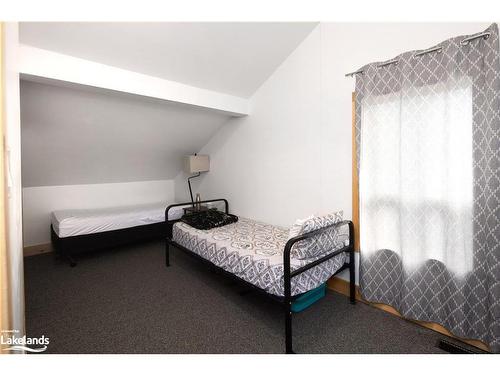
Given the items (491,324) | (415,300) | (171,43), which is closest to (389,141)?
(415,300)

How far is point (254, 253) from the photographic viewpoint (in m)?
1.93

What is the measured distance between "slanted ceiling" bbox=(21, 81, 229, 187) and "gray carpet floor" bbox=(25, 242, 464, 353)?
1493 mm

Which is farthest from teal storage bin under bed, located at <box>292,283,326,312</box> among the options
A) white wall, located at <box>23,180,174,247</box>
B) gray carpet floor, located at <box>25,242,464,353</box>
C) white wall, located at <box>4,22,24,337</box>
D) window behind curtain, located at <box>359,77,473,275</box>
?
white wall, located at <box>23,180,174,247</box>

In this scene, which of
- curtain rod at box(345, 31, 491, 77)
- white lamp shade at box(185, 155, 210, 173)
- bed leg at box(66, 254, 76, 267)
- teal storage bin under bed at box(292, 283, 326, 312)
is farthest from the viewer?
white lamp shade at box(185, 155, 210, 173)

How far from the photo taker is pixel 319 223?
178 cm

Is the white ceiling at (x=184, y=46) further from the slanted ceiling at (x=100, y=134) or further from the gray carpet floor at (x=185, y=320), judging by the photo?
the gray carpet floor at (x=185, y=320)

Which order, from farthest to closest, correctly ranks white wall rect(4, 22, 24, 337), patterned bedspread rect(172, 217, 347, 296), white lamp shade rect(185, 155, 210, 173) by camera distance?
white lamp shade rect(185, 155, 210, 173) < patterned bedspread rect(172, 217, 347, 296) < white wall rect(4, 22, 24, 337)

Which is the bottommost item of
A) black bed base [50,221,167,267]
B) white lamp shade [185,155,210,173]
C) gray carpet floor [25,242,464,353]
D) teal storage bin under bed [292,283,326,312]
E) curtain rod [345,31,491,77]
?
gray carpet floor [25,242,464,353]

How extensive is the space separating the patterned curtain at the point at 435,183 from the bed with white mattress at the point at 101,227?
3017 mm

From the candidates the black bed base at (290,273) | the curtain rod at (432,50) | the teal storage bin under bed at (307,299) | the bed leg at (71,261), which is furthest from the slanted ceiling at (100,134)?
the teal storage bin under bed at (307,299)

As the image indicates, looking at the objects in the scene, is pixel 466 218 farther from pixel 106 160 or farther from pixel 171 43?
pixel 106 160

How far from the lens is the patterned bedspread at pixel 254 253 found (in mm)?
1683

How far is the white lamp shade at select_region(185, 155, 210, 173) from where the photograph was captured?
3762 millimetres

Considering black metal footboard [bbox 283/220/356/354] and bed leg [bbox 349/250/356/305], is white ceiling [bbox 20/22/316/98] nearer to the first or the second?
black metal footboard [bbox 283/220/356/354]
